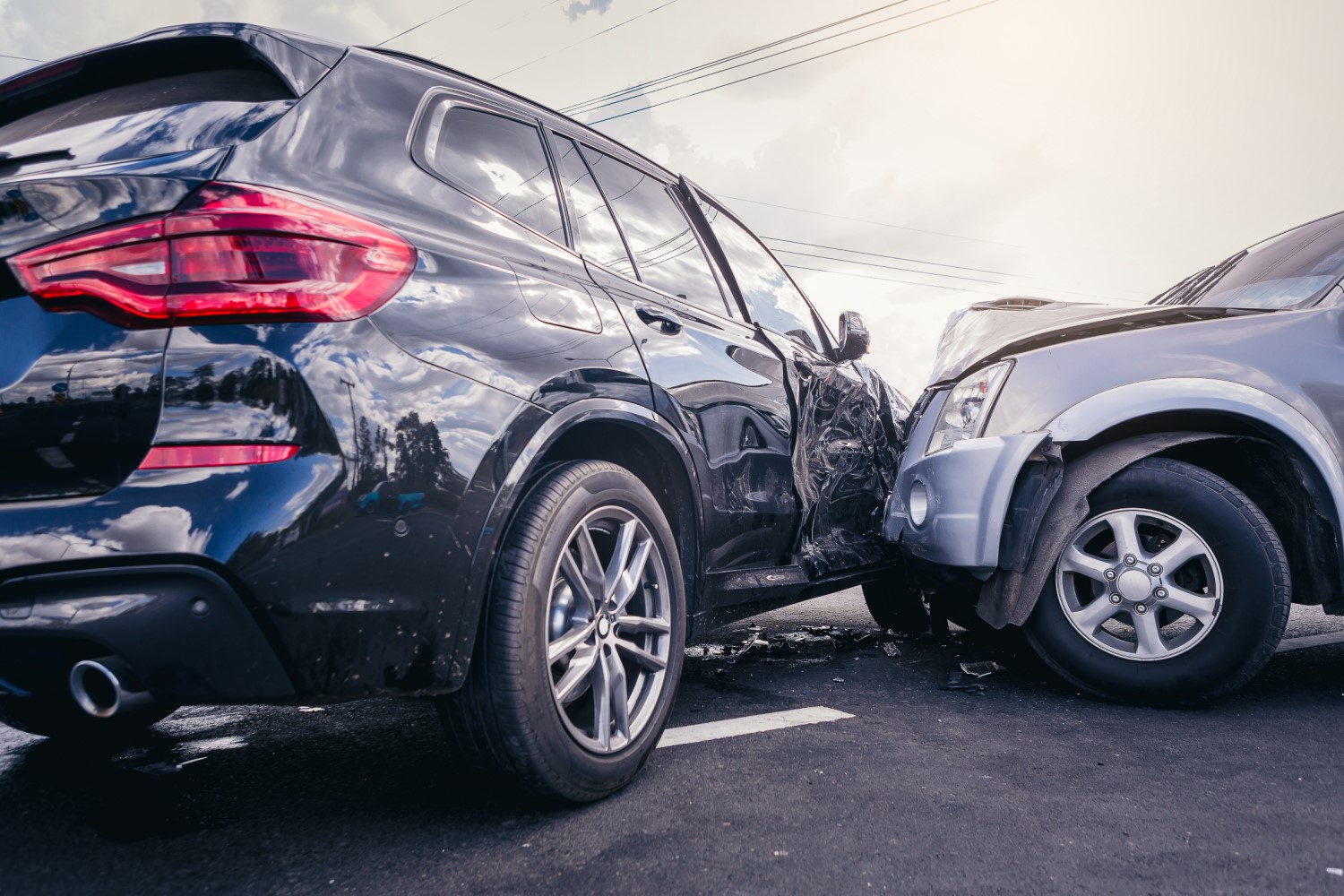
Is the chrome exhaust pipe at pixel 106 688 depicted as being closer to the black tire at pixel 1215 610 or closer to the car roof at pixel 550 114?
the car roof at pixel 550 114

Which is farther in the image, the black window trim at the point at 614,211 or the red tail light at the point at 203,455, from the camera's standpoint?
the black window trim at the point at 614,211

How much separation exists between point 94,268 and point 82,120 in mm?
653

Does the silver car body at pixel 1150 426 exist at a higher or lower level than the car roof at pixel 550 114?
lower

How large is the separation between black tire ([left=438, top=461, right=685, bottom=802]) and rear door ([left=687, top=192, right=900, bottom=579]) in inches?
52.2

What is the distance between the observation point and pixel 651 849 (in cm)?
197

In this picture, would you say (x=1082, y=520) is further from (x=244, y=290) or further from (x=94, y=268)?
(x=94, y=268)

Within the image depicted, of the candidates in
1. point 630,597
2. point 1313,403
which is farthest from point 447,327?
point 1313,403

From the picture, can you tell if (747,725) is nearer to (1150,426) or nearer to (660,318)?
(660,318)

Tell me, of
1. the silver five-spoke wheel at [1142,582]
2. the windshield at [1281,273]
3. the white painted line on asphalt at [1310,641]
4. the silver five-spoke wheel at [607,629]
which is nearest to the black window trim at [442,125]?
the silver five-spoke wheel at [607,629]

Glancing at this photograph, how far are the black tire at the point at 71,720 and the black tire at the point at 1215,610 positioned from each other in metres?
2.73

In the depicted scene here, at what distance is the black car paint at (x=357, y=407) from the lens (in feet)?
5.28

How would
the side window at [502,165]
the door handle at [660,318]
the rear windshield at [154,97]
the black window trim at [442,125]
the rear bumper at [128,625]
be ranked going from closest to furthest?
the rear bumper at [128,625], the rear windshield at [154,97], the black window trim at [442,125], the side window at [502,165], the door handle at [660,318]

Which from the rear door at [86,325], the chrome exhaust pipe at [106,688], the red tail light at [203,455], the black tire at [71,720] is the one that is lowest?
the black tire at [71,720]

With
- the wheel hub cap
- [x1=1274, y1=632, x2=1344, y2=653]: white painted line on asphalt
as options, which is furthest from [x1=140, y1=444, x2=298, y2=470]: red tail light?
[x1=1274, y1=632, x2=1344, y2=653]: white painted line on asphalt
